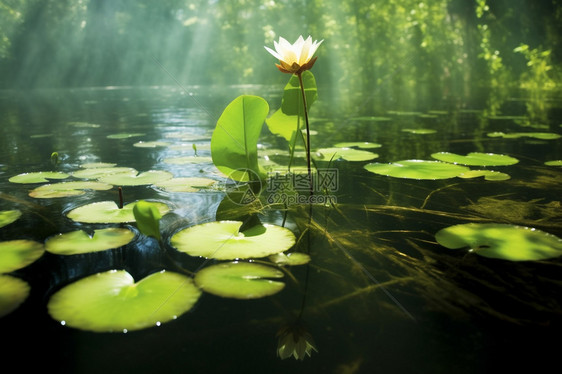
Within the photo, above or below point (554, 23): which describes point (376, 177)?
below

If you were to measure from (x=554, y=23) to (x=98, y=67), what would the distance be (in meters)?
10.6

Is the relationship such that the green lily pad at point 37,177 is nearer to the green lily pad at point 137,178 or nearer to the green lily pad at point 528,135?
the green lily pad at point 137,178

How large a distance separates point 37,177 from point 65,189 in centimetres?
22

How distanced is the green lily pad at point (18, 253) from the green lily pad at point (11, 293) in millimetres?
42

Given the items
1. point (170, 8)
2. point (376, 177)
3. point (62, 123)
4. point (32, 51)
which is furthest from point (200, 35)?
point (376, 177)

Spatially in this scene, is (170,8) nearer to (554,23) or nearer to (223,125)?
(554,23)

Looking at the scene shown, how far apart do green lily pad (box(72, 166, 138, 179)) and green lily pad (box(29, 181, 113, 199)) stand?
11cm

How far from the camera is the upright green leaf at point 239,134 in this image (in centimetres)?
103

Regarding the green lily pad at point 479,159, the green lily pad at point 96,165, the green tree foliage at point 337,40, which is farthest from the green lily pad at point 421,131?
the green tree foliage at point 337,40

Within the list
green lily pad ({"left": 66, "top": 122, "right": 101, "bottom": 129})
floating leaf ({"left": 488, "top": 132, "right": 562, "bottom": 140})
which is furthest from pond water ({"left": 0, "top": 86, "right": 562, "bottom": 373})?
green lily pad ({"left": 66, "top": 122, "right": 101, "bottom": 129})

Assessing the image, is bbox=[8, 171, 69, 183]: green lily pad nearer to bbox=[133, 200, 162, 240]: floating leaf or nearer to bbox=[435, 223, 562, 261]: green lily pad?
bbox=[133, 200, 162, 240]: floating leaf

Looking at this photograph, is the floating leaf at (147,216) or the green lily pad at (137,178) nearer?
the floating leaf at (147,216)

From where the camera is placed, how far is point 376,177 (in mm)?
1271

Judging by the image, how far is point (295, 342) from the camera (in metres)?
0.46
